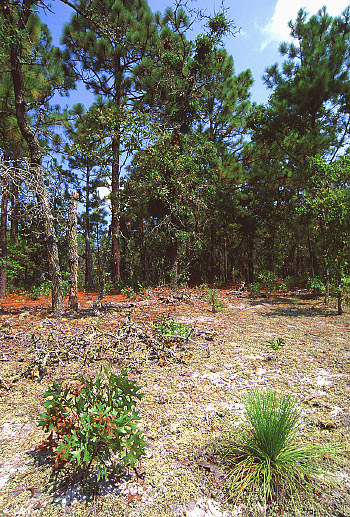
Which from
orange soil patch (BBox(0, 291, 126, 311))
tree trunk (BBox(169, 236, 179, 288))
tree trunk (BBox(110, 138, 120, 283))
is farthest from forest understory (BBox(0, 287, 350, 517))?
tree trunk (BBox(110, 138, 120, 283))

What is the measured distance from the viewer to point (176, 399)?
2.46 m

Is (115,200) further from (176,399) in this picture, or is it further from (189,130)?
(176,399)

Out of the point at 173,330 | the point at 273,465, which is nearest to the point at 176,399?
the point at 273,465

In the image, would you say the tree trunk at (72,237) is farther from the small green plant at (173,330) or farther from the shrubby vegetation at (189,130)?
the small green plant at (173,330)

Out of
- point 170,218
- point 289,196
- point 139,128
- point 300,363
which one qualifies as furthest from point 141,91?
point 300,363

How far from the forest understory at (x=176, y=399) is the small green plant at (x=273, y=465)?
0.06 meters

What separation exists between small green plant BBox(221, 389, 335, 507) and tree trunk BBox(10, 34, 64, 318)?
15.5 feet

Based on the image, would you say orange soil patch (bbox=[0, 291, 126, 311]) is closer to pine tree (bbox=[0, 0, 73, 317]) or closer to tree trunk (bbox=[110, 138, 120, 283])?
pine tree (bbox=[0, 0, 73, 317])

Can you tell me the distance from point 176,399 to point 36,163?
204 inches

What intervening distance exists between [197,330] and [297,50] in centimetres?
1021

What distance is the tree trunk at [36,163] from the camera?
5344 millimetres

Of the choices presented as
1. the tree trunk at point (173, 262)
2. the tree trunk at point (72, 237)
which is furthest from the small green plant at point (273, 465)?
the tree trunk at point (173, 262)

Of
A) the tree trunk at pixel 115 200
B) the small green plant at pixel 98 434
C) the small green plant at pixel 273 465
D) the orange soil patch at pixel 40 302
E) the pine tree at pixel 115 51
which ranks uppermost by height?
the pine tree at pixel 115 51

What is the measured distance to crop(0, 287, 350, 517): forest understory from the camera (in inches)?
56.6
